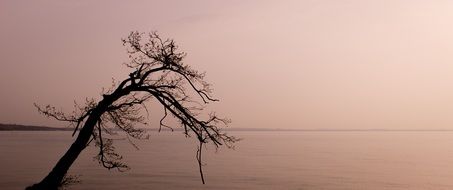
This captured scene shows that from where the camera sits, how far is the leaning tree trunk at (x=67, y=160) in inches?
627

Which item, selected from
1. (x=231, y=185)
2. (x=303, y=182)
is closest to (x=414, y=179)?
(x=303, y=182)

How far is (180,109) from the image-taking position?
16.0 metres

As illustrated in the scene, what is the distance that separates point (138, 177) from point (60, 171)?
38268 mm

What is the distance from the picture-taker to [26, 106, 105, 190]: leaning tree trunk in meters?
15.9

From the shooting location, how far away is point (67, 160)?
1616cm

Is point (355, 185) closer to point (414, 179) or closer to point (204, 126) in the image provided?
point (414, 179)

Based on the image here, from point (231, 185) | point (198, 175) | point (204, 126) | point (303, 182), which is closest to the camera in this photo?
point (204, 126)

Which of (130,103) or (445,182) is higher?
(130,103)

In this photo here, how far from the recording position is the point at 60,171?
16125mm

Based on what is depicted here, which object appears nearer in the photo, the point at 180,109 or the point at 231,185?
the point at 180,109

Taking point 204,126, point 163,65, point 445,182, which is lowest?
point 445,182

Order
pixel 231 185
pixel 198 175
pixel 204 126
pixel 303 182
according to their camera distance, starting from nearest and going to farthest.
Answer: pixel 204 126
pixel 231 185
pixel 303 182
pixel 198 175

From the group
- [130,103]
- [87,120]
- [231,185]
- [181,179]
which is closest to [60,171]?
[87,120]

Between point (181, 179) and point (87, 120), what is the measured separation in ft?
119
